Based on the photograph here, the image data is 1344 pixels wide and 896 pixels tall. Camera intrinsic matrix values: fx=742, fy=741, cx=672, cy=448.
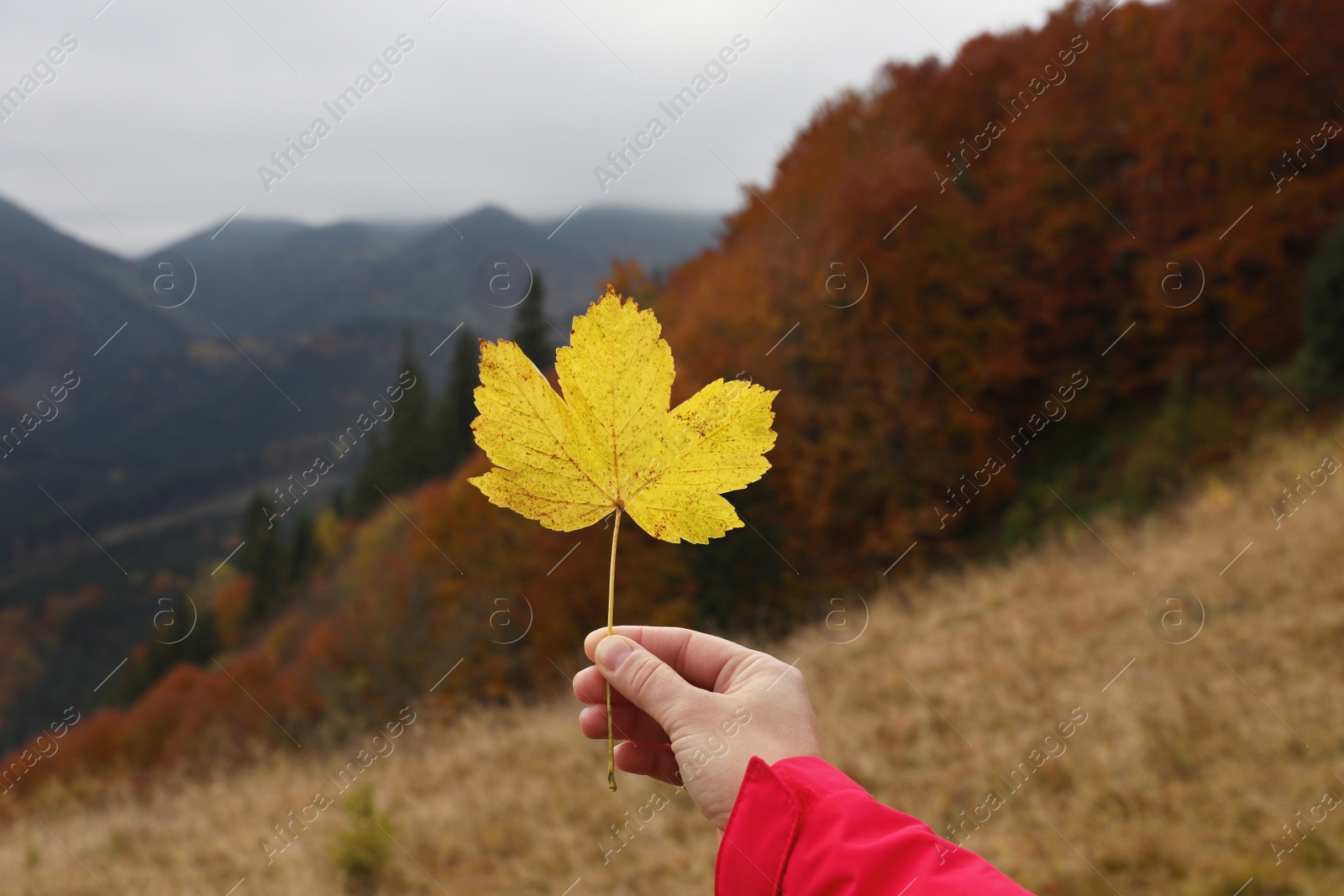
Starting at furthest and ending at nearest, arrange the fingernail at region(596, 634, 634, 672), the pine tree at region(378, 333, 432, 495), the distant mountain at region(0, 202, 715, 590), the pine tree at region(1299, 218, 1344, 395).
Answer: the distant mountain at region(0, 202, 715, 590) < the pine tree at region(378, 333, 432, 495) < the pine tree at region(1299, 218, 1344, 395) < the fingernail at region(596, 634, 634, 672)

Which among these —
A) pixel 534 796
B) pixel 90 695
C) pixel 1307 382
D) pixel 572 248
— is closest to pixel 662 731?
pixel 534 796

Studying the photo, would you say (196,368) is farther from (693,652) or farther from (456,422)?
(693,652)

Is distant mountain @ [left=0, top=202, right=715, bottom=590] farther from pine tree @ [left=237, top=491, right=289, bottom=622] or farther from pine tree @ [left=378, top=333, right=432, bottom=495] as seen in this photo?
pine tree @ [left=378, top=333, right=432, bottom=495]

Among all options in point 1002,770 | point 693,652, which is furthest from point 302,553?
point 693,652

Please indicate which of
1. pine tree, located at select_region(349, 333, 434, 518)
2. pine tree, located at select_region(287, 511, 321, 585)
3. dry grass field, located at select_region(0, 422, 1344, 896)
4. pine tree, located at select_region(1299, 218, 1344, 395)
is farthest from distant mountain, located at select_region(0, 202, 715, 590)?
dry grass field, located at select_region(0, 422, 1344, 896)

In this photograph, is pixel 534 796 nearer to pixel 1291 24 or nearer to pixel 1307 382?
pixel 1307 382

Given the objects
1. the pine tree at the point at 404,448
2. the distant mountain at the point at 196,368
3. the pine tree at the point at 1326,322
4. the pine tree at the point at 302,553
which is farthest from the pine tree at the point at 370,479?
the distant mountain at the point at 196,368

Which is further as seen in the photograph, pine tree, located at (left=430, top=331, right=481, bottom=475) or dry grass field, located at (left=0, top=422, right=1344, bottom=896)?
pine tree, located at (left=430, top=331, right=481, bottom=475)
